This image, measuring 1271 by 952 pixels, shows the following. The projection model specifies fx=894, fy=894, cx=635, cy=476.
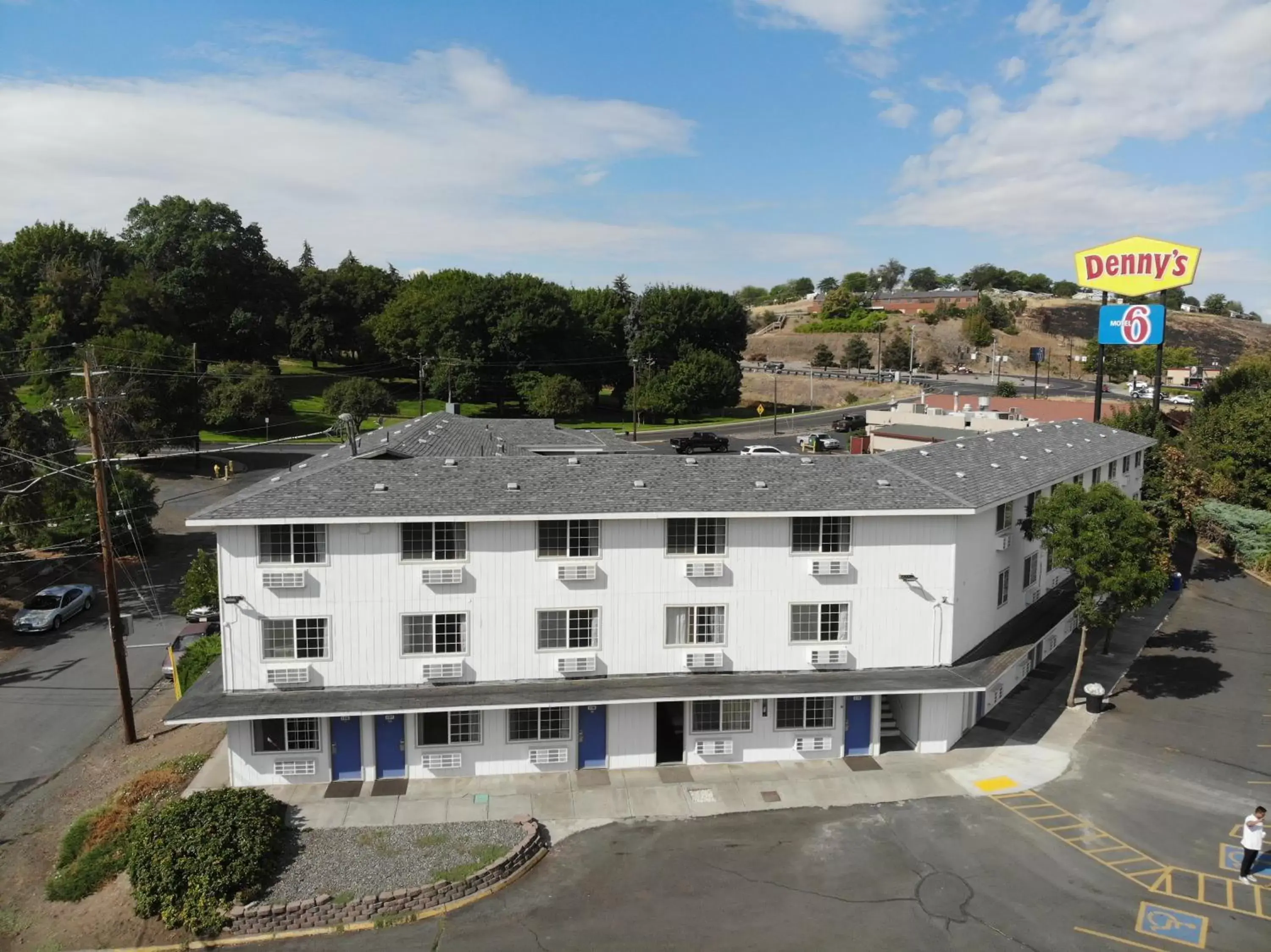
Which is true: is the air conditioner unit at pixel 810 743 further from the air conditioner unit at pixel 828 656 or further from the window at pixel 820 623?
the window at pixel 820 623

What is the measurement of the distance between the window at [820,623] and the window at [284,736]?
15391 mm

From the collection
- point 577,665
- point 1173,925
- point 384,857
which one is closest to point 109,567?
point 384,857

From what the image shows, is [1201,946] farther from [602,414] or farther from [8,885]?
[602,414]

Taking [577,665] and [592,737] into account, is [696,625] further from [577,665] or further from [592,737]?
[592,737]

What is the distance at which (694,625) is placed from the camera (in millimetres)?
29078

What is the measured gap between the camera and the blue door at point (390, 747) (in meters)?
27.7

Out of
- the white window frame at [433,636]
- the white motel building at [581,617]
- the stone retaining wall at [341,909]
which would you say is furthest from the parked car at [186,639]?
the stone retaining wall at [341,909]

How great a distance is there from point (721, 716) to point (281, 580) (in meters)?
14.5

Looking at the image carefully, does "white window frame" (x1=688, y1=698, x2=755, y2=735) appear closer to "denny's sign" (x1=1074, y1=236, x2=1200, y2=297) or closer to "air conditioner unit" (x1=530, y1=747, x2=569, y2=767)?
"air conditioner unit" (x1=530, y1=747, x2=569, y2=767)

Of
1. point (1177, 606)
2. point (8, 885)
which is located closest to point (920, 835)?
point (8, 885)

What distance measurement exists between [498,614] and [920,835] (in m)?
13.8

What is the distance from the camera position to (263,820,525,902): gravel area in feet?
72.4

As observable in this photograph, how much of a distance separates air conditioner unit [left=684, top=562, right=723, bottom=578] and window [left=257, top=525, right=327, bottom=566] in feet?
36.7

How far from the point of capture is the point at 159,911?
848 inches
